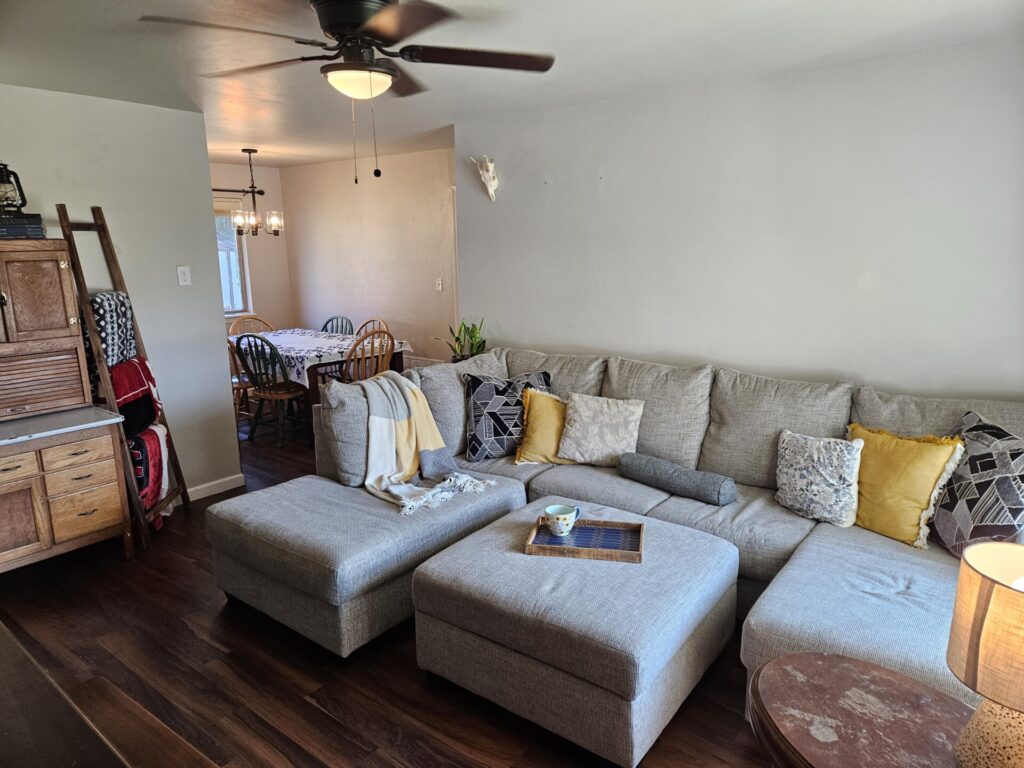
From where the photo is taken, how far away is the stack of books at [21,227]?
9.42 ft

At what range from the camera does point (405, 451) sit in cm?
305

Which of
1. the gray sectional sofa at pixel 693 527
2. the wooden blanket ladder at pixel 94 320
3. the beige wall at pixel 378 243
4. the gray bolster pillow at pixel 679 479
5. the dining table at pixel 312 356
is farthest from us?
the beige wall at pixel 378 243

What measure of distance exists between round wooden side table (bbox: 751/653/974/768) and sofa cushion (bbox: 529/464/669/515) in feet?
4.25

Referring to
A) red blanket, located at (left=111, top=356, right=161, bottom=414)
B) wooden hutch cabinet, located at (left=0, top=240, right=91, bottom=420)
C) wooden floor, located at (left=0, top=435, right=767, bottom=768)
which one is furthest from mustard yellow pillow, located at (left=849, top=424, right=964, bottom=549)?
wooden hutch cabinet, located at (left=0, top=240, right=91, bottom=420)

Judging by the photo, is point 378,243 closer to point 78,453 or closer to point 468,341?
point 468,341

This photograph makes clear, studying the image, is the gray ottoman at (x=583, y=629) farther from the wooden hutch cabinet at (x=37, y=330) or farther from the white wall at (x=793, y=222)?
the wooden hutch cabinet at (x=37, y=330)

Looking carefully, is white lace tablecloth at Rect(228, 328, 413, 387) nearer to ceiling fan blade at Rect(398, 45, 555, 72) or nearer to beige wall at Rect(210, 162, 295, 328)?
beige wall at Rect(210, 162, 295, 328)

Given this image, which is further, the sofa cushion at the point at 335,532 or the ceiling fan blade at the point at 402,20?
the sofa cushion at the point at 335,532

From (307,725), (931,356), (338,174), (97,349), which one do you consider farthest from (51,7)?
(338,174)

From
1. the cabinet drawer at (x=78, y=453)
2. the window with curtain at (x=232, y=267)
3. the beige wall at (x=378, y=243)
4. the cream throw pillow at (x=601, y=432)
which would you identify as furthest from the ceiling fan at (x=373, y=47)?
the window with curtain at (x=232, y=267)

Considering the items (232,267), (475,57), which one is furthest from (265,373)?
→ (475,57)

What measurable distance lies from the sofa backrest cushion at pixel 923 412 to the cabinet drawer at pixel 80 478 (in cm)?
350

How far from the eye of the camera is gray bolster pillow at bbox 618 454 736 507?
271 centimetres

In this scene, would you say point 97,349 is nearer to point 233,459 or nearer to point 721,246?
point 233,459
